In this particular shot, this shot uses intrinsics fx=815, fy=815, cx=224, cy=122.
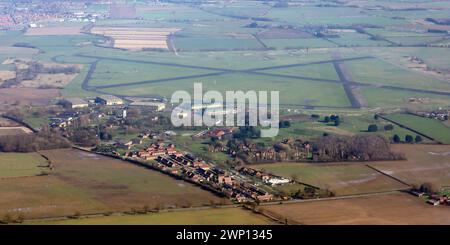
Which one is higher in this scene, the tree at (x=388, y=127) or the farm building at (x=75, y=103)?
the tree at (x=388, y=127)

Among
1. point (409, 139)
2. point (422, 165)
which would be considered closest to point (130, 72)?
Result: point (409, 139)

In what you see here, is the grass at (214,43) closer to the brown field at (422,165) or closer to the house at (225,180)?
the brown field at (422,165)

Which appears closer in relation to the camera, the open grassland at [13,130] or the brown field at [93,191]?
the brown field at [93,191]

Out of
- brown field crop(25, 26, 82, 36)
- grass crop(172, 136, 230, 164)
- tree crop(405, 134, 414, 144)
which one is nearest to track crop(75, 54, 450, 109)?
tree crop(405, 134, 414, 144)

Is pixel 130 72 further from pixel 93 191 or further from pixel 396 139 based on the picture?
pixel 93 191

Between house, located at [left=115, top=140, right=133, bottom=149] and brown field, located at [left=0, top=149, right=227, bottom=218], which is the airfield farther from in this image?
house, located at [left=115, top=140, right=133, bottom=149]

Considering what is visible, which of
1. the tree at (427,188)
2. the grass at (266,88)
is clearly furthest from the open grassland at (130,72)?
the tree at (427,188)
